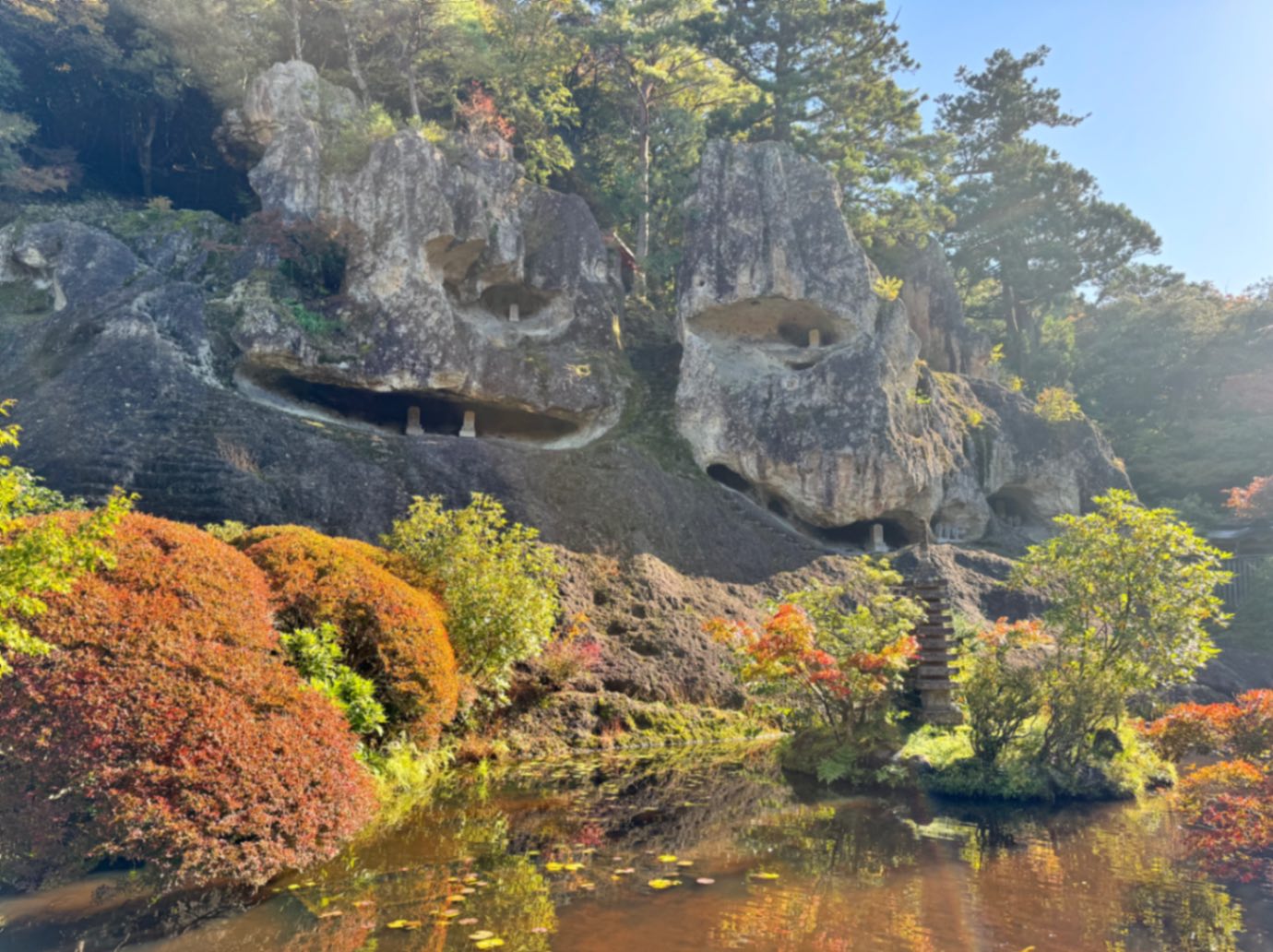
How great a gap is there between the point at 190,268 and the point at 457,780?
17060mm

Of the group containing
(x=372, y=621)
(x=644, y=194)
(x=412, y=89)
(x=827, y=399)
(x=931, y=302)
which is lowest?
(x=372, y=621)

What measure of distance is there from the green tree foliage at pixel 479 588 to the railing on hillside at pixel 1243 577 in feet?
80.7

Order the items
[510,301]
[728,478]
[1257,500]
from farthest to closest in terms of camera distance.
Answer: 1. [1257,500]
2. [510,301]
3. [728,478]

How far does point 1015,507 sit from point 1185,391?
12242mm

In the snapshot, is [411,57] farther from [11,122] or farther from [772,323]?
[772,323]

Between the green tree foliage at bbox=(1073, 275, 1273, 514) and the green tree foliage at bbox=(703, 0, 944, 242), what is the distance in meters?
13.8

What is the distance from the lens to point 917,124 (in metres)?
30.2

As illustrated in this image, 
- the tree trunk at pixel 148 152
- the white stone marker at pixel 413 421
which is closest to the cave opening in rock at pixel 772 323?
the white stone marker at pixel 413 421

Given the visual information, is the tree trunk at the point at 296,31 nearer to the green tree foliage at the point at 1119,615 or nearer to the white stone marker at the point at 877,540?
the white stone marker at the point at 877,540

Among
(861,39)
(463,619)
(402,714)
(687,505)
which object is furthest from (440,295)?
(861,39)

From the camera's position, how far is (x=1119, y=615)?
10.8 meters

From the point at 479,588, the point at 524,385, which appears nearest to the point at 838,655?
the point at 479,588

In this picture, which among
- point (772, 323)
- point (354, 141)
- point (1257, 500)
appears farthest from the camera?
point (1257, 500)

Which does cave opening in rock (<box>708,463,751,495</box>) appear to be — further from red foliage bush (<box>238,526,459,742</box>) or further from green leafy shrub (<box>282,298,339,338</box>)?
red foliage bush (<box>238,526,459,742</box>)
